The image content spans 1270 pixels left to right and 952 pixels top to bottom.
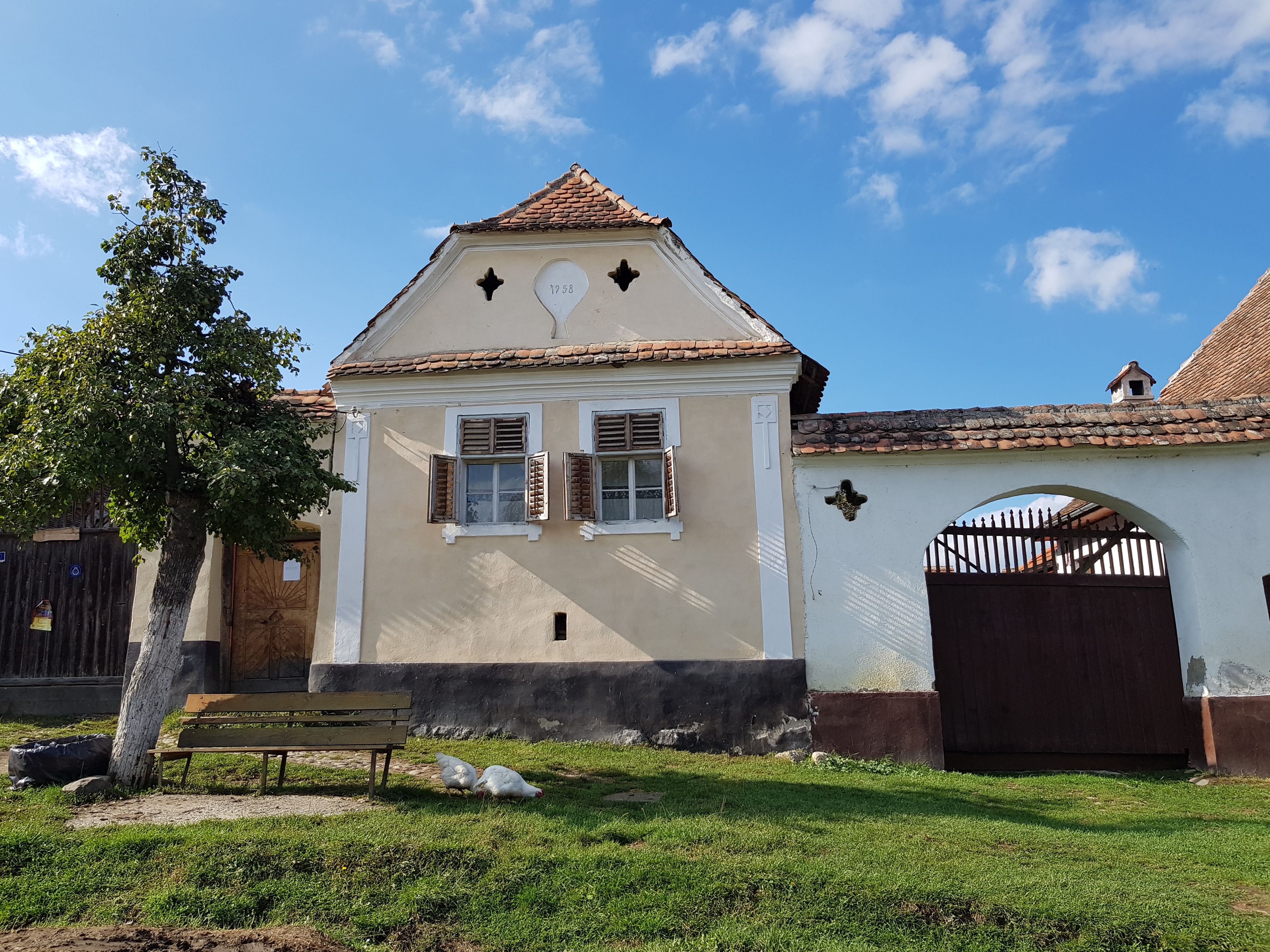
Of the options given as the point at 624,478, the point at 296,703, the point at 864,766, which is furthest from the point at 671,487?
the point at 296,703

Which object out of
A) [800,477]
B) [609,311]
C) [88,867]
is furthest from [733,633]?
[88,867]

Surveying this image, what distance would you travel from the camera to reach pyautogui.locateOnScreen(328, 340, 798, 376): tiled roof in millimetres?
11188

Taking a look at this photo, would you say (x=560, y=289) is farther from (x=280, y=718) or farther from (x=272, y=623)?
(x=280, y=718)

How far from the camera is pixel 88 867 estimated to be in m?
5.48

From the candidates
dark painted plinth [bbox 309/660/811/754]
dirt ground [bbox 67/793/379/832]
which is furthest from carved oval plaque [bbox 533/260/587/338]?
dirt ground [bbox 67/793/379/832]

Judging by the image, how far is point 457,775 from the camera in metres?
7.42

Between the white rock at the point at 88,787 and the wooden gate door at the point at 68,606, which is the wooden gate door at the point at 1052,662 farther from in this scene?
the wooden gate door at the point at 68,606

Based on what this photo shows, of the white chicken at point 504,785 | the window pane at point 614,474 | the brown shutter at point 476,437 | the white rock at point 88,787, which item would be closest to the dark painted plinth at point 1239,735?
the window pane at point 614,474

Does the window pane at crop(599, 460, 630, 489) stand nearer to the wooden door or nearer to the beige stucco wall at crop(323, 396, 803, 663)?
the beige stucco wall at crop(323, 396, 803, 663)

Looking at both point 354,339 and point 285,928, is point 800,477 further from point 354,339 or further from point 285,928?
point 285,928

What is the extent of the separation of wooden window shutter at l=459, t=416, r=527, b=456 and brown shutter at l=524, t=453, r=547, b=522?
34 cm

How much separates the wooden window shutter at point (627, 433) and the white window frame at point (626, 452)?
0.04m

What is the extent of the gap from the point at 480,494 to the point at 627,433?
196 centimetres

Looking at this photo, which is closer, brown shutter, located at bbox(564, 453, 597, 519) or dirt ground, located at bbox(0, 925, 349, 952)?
dirt ground, located at bbox(0, 925, 349, 952)
